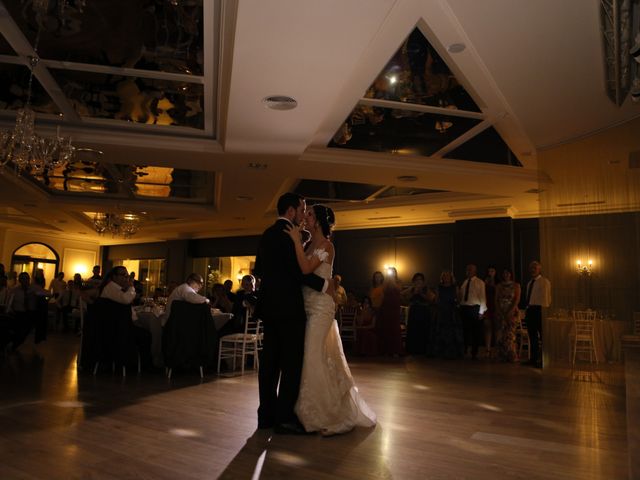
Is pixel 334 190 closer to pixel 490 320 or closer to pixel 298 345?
pixel 490 320

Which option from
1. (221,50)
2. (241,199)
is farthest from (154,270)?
(221,50)

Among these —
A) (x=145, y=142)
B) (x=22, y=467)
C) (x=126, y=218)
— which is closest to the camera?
(x=22, y=467)

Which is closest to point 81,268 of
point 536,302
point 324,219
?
point 536,302

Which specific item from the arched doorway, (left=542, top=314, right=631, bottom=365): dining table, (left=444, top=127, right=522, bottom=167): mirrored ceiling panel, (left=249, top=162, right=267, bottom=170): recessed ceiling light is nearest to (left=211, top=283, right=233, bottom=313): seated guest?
(left=249, top=162, right=267, bottom=170): recessed ceiling light

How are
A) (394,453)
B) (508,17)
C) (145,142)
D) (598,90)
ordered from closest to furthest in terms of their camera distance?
(394,453) < (508,17) < (598,90) < (145,142)

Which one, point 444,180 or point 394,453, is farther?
point 444,180

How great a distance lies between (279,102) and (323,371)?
9.70ft

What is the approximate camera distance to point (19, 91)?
5.57m

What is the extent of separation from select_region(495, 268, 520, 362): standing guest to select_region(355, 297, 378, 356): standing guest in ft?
6.68

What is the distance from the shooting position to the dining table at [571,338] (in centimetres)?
715

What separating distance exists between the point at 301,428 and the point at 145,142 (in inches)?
182

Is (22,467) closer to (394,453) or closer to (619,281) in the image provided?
(394,453)

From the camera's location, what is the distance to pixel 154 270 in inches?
707

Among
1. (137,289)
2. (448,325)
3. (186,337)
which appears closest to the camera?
(186,337)
